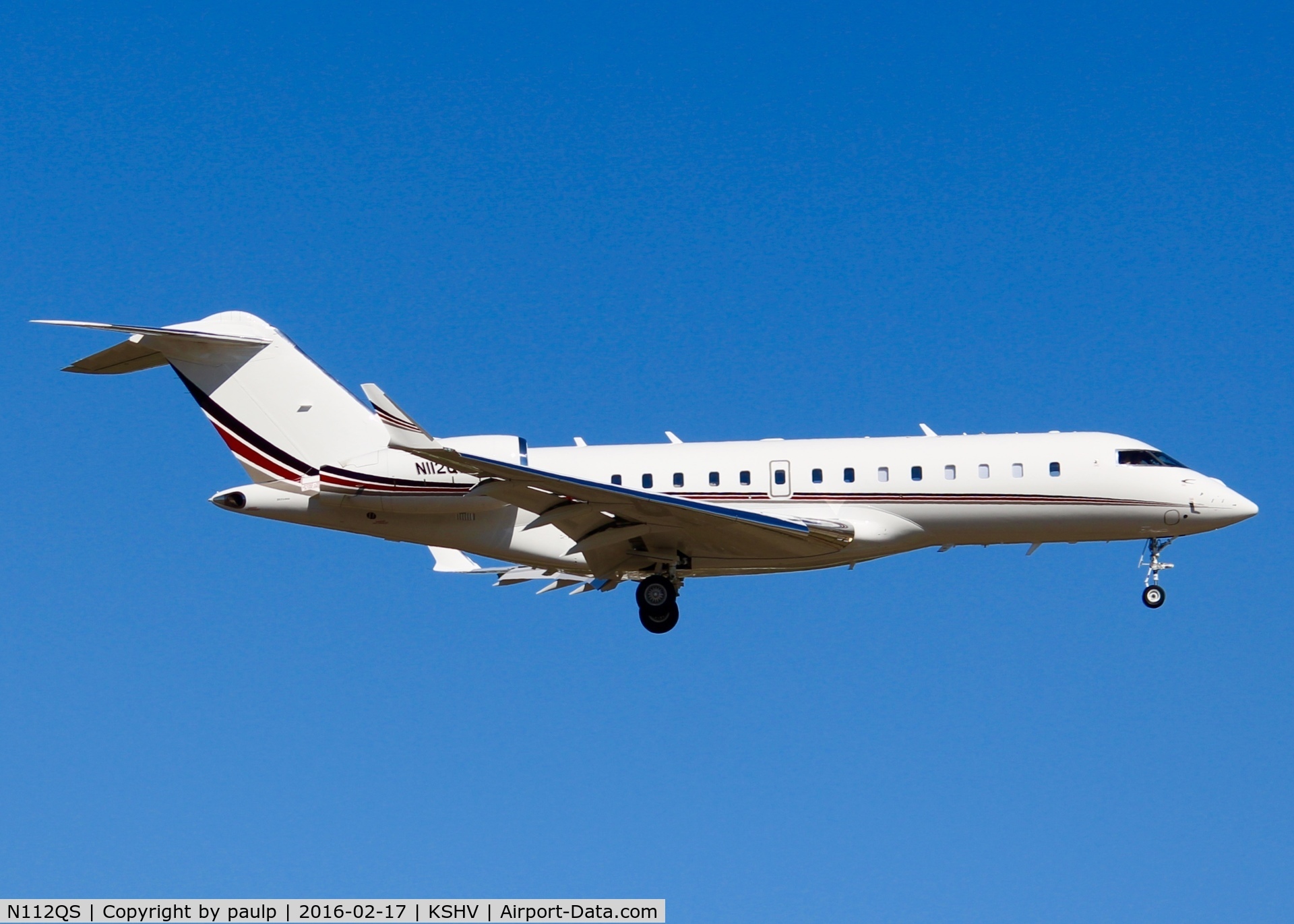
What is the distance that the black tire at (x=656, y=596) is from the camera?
2455 centimetres

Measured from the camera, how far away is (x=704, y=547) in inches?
960

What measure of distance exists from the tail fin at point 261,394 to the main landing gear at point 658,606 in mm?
4898

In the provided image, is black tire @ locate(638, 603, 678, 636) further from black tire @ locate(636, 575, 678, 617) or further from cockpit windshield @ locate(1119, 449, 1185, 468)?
cockpit windshield @ locate(1119, 449, 1185, 468)

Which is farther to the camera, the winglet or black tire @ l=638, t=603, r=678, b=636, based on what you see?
black tire @ l=638, t=603, r=678, b=636

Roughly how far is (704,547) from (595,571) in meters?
1.99

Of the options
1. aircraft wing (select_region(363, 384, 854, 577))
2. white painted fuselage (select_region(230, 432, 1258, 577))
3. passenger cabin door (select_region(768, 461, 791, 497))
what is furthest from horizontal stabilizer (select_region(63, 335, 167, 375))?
passenger cabin door (select_region(768, 461, 791, 497))

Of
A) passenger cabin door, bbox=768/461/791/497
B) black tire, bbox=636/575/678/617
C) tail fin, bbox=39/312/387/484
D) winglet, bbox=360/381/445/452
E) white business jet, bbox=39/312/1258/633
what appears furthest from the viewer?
tail fin, bbox=39/312/387/484

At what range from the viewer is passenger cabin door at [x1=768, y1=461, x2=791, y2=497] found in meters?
24.3

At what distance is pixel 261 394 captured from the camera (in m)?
25.3

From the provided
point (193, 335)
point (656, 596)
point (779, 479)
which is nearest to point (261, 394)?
point (193, 335)

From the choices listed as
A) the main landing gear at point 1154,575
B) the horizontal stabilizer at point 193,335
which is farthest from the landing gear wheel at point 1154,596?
the horizontal stabilizer at point 193,335

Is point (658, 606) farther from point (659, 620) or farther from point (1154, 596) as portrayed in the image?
point (1154, 596)

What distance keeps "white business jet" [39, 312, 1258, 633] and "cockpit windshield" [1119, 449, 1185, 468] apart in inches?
1.1

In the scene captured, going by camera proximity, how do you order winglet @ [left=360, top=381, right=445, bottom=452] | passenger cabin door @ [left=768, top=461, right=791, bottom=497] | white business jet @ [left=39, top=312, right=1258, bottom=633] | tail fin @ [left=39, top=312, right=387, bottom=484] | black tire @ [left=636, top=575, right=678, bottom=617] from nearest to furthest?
winglet @ [left=360, top=381, right=445, bottom=452] < white business jet @ [left=39, top=312, right=1258, bottom=633] < passenger cabin door @ [left=768, top=461, right=791, bottom=497] < black tire @ [left=636, top=575, right=678, bottom=617] < tail fin @ [left=39, top=312, right=387, bottom=484]
